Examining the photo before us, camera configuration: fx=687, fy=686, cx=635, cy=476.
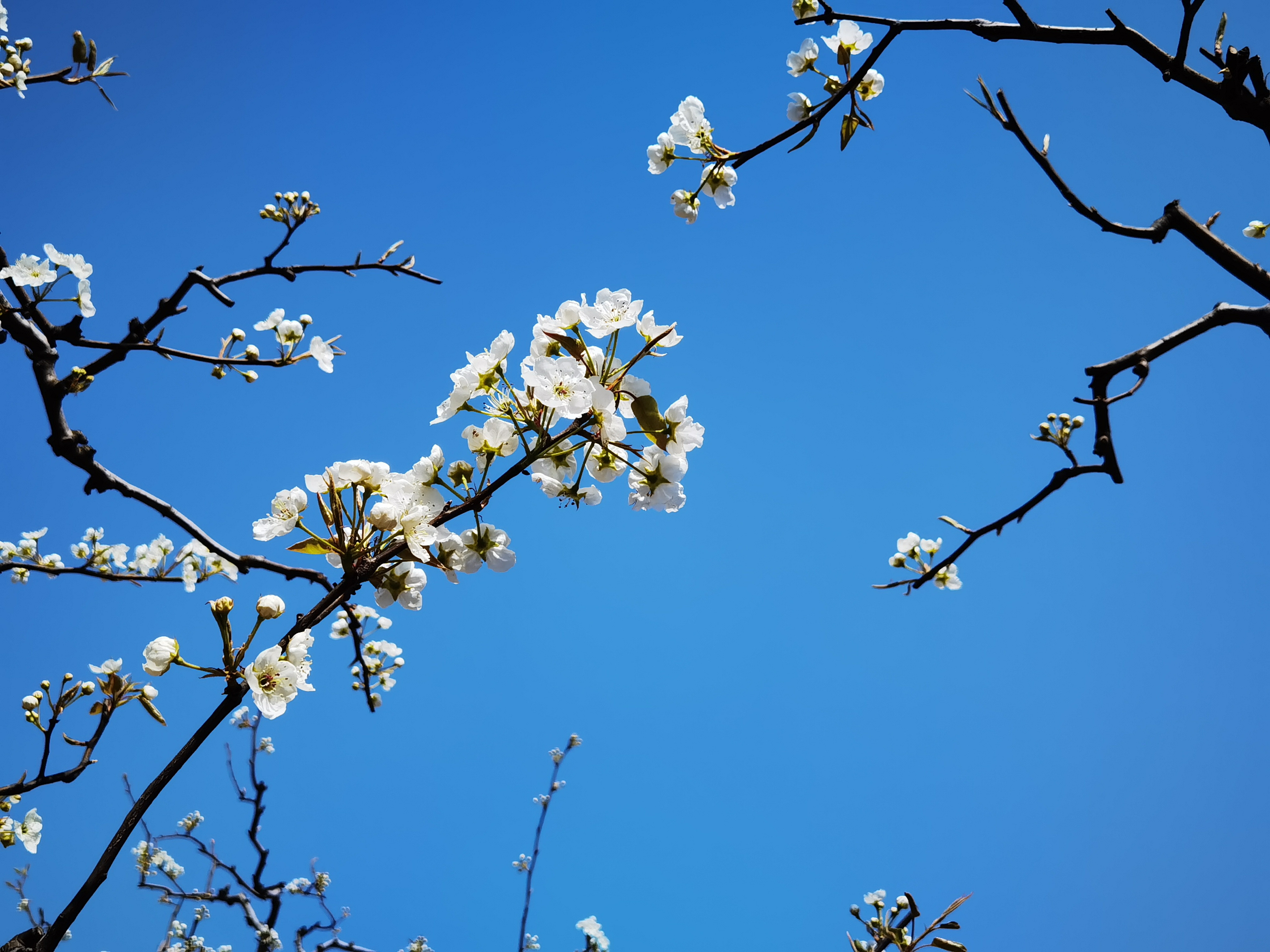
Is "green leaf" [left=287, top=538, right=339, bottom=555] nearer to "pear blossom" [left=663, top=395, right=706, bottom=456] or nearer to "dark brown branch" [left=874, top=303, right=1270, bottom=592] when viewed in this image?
"pear blossom" [left=663, top=395, right=706, bottom=456]

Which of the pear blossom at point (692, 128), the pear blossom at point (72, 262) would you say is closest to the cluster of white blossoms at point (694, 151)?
the pear blossom at point (692, 128)

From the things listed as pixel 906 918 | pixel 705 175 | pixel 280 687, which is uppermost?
pixel 705 175

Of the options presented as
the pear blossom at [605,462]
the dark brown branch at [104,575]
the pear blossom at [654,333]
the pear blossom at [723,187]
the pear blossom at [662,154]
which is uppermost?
the pear blossom at [662,154]

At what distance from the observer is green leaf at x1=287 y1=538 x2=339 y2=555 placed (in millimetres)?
1189

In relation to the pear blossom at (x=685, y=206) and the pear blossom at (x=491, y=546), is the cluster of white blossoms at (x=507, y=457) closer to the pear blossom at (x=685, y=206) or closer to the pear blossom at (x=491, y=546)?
the pear blossom at (x=491, y=546)

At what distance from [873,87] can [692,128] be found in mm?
732

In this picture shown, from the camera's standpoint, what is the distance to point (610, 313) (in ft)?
4.53

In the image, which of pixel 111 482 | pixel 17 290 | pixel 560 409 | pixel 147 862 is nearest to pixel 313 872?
pixel 147 862

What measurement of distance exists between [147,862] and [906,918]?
5.51 metres

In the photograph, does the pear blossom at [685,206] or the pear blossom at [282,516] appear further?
the pear blossom at [685,206]

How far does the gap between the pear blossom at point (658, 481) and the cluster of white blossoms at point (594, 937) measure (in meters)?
3.30

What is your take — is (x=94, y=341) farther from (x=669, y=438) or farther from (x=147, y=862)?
(x=147, y=862)

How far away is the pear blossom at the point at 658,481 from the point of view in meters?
1.48

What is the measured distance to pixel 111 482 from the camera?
2.14 meters
